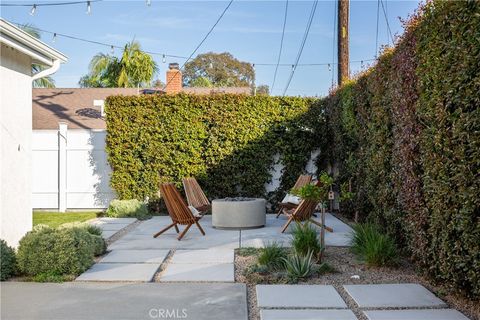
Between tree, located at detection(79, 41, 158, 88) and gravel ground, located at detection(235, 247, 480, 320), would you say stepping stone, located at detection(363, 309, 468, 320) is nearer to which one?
gravel ground, located at detection(235, 247, 480, 320)

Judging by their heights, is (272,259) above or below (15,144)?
below

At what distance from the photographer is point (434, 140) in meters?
4.80

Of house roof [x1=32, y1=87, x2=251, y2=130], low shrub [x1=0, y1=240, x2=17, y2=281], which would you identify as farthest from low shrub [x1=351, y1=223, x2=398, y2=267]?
house roof [x1=32, y1=87, x2=251, y2=130]

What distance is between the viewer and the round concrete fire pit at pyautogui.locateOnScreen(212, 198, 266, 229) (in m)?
9.38

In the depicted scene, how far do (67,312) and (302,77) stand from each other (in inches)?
754

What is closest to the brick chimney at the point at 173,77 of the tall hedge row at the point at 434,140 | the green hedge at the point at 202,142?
the green hedge at the point at 202,142

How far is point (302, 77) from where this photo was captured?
2236 cm

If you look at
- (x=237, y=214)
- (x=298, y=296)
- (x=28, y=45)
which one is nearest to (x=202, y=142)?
(x=237, y=214)

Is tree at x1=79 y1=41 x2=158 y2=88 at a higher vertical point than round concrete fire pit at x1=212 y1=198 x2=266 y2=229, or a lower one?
higher

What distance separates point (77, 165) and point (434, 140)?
952 centimetres

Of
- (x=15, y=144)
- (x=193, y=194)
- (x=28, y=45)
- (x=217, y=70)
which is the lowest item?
(x=193, y=194)

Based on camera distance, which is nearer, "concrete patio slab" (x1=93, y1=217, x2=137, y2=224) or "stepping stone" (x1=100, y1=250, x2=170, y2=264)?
"stepping stone" (x1=100, y1=250, x2=170, y2=264)

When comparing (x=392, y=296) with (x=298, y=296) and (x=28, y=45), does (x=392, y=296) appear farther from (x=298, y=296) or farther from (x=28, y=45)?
(x=28, y=45)

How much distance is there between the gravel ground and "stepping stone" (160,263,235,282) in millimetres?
116
